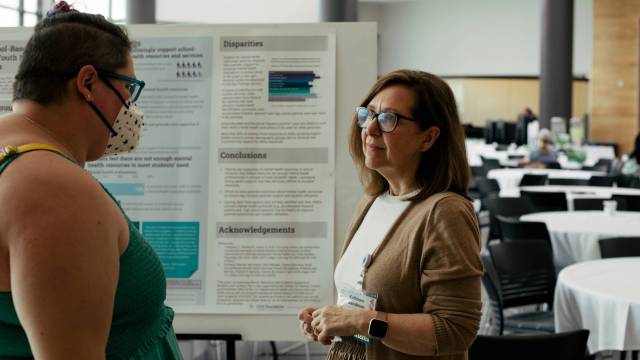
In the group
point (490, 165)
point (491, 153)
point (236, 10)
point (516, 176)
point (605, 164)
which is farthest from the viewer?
point (236, 10)

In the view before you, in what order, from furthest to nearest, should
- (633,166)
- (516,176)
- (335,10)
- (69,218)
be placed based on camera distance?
(633,166)
(516,176)
(335,10)
(69,218)

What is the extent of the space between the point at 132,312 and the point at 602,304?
9.01 ft

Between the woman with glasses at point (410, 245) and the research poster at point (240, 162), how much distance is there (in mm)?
733

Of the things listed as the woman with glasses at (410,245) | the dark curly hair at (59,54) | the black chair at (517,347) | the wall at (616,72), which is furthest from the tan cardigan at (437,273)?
the wall at (616,72)

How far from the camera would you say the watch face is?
1877 mm

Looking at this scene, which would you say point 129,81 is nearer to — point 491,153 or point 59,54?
point 59,54

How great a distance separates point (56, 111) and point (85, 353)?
1.41 feet

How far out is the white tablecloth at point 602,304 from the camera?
3455 mm

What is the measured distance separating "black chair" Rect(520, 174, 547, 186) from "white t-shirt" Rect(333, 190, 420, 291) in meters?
8.59

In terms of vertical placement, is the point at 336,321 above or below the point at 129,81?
below

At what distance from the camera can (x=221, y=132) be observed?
2945mm

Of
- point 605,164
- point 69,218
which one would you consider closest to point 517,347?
point 69,218

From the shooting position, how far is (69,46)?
1.32 meters

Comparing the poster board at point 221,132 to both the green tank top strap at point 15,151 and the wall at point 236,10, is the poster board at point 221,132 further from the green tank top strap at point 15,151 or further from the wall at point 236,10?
the wall at point 236,10
